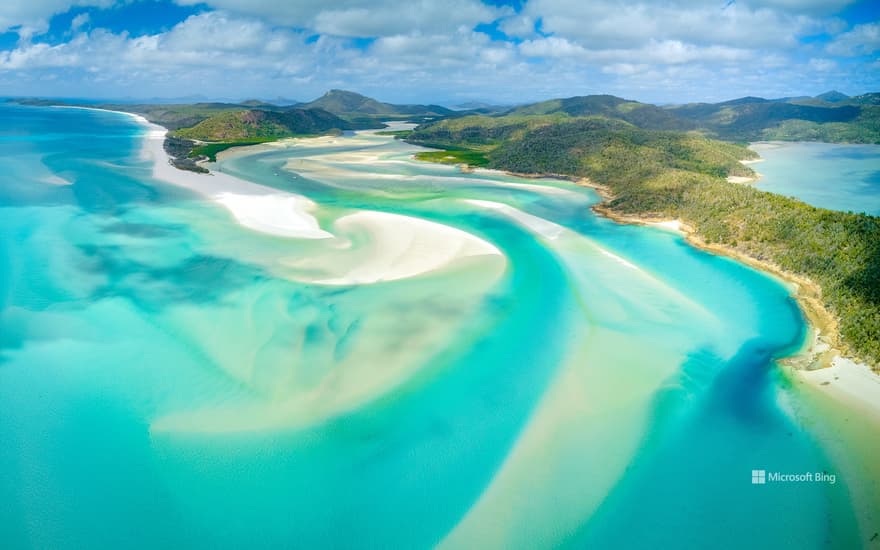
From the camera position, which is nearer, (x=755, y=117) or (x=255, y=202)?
(x=255, y=202)

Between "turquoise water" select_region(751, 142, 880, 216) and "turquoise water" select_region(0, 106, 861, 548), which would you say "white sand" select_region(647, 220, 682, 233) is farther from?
"turquoise water" select_region(751, 142, 880, 216)

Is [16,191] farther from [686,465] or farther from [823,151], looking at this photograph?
[823,151]

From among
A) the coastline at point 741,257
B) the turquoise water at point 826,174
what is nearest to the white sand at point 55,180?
the coastline at point 741,257

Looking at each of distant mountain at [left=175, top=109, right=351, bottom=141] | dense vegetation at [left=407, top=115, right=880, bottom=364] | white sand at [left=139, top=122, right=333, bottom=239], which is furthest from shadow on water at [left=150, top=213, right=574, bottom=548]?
distant mountain at [left=175, top=109, right=351, bottom=141]

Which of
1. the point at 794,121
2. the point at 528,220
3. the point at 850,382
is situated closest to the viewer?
the point at 850,382

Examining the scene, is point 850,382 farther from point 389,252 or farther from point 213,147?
point 213,147

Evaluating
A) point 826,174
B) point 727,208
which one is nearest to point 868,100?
point 826,174

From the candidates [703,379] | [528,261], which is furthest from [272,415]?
[528,261]
